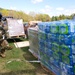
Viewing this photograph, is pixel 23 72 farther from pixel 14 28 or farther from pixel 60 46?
pixel 14 28

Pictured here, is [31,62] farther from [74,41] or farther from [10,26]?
[10,26]

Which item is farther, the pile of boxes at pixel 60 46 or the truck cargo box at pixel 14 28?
the truck cargo box at pixel 14 28

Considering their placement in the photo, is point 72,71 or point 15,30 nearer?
point 72,71

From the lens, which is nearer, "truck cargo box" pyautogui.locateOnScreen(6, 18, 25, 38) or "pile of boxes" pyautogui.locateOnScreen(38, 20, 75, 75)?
"pile of boxes" pyautogui.locateOnScreen(38, 20, 75, 75)

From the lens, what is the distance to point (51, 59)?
659cm

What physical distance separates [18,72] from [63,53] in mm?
2330

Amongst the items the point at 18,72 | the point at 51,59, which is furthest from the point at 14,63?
the point at 51,59

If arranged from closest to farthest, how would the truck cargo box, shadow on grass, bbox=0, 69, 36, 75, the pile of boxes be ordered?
the pile of boxes
shadow on grass, bbox=0, 69, 36, 75
the truck cargo box

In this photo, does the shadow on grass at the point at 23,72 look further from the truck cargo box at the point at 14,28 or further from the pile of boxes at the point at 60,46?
the truck cargo box at the point at 14,28

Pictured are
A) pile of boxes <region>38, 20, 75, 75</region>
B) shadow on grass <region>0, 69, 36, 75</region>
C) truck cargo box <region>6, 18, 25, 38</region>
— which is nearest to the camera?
pile of boxes <region>38, 20, 75, 75</region>

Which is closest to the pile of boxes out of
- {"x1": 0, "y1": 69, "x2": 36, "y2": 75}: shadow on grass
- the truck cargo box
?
{"x1": 0, "y1": 69, "x2": 36, "y2": 75}: shadow on grass

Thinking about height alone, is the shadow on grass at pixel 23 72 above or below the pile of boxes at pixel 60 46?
below

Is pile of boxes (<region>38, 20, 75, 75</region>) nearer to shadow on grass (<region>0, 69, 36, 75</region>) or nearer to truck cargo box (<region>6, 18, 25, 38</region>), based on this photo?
shadow on grass (<region>0, 69, 36, 75</region>)

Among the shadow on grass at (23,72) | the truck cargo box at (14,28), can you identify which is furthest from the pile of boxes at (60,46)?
the truck cargo box at (14,28)
